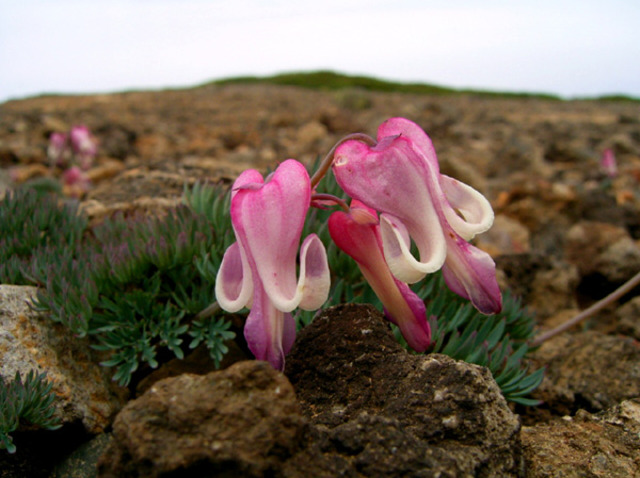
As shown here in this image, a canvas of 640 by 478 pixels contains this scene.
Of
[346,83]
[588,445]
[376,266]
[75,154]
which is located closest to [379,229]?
[376,266]

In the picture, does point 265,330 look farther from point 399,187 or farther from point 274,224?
point 399,187

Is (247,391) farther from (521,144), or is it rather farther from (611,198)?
(521,144)

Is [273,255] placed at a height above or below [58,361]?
above

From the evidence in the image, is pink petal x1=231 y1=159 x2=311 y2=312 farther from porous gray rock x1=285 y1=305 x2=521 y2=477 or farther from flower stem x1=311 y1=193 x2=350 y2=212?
porous gray rock x1=285 y1=305 x2=521 y2=477

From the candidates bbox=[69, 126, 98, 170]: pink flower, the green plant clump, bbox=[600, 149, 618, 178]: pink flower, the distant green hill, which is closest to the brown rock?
the green plant clump

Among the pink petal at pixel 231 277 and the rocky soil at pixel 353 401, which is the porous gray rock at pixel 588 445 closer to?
the rocky soil at pixel 353 401

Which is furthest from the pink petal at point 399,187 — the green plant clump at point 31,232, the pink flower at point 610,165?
the pink flower at point 610,165

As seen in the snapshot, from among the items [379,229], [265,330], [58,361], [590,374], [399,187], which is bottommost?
[590,374]
